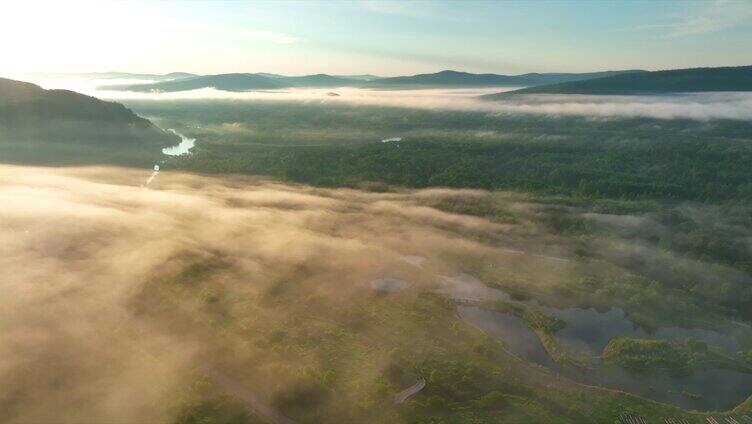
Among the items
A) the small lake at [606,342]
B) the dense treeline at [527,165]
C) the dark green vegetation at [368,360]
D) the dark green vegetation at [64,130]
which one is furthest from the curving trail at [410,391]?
the dark green vegetation at [64,130]

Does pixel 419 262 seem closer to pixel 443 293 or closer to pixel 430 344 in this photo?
pixel 443 293

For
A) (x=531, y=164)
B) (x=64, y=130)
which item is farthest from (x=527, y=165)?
(x=64, y=130)

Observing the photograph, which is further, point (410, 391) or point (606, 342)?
point (606, 342)

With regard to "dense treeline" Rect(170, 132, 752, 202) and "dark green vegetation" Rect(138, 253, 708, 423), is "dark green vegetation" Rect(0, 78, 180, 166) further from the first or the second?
"dark green vegetation" Rect(138, 253, 708, 423)

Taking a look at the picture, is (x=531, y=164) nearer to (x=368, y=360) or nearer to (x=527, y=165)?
(x=527, y=165)

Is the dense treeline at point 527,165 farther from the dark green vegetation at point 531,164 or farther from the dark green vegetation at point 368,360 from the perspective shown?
the dark green vegetation at point 368,360

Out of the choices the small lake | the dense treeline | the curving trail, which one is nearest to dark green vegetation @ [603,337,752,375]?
the small lake
